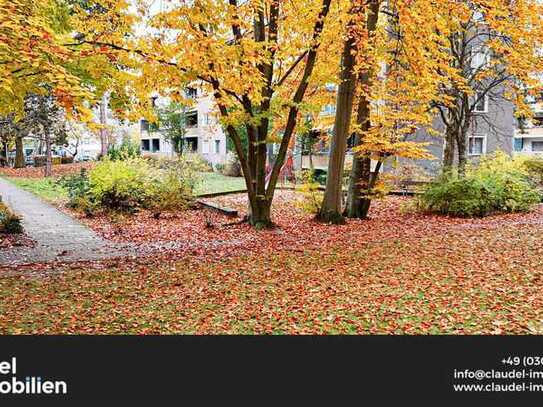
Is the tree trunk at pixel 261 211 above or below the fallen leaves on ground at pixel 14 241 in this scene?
above

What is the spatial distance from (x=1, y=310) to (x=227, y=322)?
2.93 metres

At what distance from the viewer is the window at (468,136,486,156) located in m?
29.0

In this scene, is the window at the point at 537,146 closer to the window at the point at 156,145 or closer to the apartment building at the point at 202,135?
the apartment building at the point at 202,135

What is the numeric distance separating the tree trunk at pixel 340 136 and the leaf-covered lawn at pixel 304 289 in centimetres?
340

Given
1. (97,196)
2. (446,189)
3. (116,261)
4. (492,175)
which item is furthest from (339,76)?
(97,196)

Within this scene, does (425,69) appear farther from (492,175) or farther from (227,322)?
(227,322)

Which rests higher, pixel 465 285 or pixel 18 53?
pixel 18 53

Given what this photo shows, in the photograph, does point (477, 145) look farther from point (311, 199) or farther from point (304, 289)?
point (304, 289)

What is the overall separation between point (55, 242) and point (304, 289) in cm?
728

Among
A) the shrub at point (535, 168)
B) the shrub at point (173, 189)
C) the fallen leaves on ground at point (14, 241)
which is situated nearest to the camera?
the fallen leaves on ground at point (14, 241)

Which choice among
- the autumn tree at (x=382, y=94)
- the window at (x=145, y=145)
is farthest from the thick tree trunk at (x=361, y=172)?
the window at (x=145, y=145)

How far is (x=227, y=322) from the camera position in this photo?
584 cm

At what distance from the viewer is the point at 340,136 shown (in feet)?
46.4

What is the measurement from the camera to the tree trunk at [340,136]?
45.0 ft
